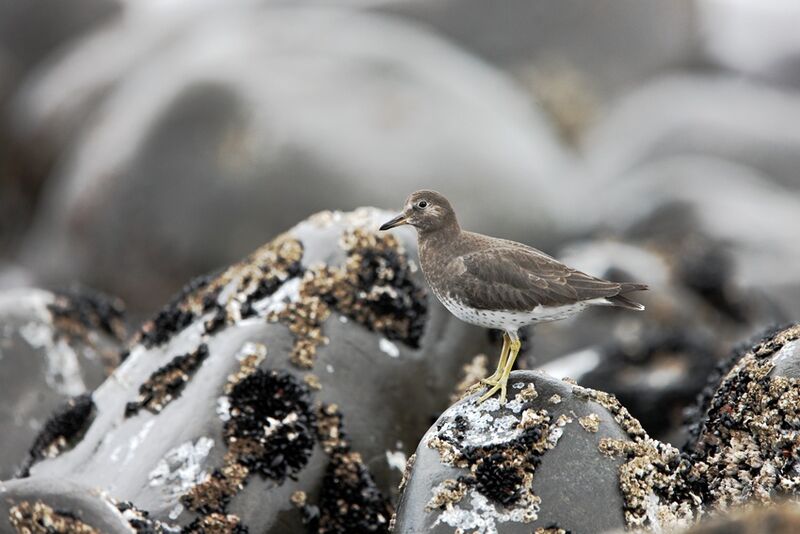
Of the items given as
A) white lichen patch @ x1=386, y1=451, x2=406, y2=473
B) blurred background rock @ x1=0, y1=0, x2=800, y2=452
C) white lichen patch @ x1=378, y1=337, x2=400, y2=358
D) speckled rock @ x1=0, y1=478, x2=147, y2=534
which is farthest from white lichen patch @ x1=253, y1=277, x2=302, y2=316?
blurred background rock @ x1=0, y1=0, x2=800, y2=452

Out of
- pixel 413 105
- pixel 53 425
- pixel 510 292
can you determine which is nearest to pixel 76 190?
pixel 413 105

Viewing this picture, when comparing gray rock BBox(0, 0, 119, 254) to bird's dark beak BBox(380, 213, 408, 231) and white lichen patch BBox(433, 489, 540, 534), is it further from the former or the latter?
white lichen patch BBox(433, 489, 540, 534)

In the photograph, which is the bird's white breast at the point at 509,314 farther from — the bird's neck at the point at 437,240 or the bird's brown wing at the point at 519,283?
the bird's neck at the point at 437,240

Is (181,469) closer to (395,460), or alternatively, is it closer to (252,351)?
(252,351)

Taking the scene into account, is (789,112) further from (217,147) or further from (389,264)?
(389,264)

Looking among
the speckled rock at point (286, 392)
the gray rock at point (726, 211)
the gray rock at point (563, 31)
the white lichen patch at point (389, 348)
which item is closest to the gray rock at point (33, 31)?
the gray rock at point (563, 31)

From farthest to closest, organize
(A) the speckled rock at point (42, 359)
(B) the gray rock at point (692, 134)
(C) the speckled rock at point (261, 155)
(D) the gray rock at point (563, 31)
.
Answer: (D) the gray rock at point (563, 31)
(B) the gray rock at point (692, 134)
(C) the speckled rock at point (261, 155)
(A) the speckled rock at point (42, 359)

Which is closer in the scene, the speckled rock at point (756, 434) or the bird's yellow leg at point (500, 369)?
the speckled rock at point (756, 434)
